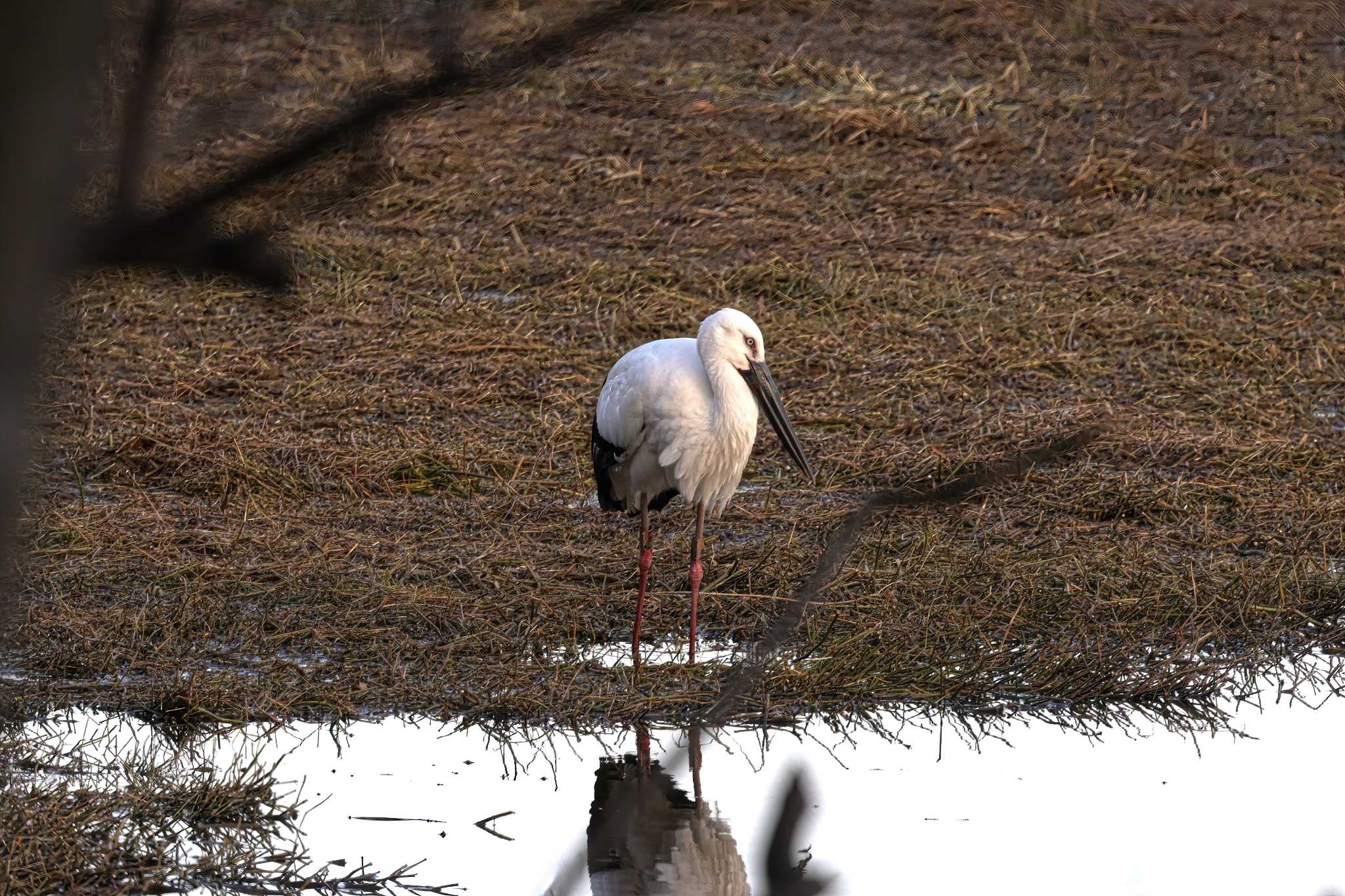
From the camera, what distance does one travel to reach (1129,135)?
1146 centimetres

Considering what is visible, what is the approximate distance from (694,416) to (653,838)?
1.71m

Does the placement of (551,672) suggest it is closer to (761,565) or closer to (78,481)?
(761,565)

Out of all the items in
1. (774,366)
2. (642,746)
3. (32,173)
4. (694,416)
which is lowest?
(32,173)

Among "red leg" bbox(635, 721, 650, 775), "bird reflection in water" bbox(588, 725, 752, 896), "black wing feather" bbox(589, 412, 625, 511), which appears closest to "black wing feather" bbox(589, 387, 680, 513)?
"black wing feather" bbox(589, 412, 625, 511)

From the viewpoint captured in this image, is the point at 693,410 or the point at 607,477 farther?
the point at 607,477

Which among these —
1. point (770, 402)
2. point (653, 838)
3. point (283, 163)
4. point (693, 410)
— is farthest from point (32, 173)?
point (770, 402)

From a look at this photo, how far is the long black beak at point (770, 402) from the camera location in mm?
5562

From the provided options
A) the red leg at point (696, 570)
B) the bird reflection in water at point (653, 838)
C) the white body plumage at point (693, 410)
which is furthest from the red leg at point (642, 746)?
the white body plumage at point (693, 410)

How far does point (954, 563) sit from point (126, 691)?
2.60m

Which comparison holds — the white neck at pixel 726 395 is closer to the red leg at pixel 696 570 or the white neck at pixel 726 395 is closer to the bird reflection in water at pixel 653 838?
the red leg at pixel 696 570

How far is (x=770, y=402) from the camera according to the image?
561cm

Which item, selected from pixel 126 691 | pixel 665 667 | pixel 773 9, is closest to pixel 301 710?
pixel 126 691

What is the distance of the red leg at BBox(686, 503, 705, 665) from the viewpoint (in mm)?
5273

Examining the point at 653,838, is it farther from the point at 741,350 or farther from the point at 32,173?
the point at 32,173
